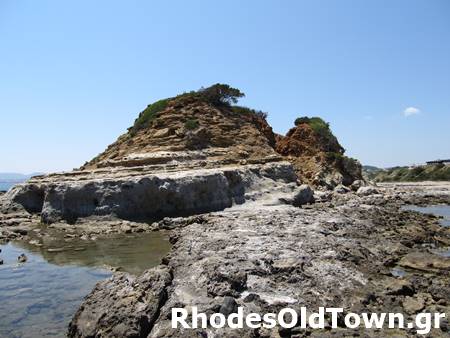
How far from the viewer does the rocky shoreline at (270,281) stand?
9.42 m

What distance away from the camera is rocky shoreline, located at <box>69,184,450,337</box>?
9.42m

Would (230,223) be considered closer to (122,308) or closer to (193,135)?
(122,308)

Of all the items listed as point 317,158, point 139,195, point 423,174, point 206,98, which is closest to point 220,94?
point 206,98

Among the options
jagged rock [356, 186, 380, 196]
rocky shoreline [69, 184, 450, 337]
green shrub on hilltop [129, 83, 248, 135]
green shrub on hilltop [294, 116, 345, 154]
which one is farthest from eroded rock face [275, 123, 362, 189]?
rocky shoreline [69, 184, 450, 337]

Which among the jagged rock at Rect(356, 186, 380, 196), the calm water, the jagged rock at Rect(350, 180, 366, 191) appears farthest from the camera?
the jagged rock at Rect(350, 180, 366, 191)

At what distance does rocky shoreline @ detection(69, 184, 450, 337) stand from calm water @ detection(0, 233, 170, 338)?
198 centimetres

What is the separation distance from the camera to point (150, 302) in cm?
993

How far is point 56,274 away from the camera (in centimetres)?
1662

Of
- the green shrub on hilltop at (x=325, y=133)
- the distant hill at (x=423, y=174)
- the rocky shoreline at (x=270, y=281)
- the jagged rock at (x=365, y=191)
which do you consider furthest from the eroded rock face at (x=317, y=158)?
the distant hill at (x=423, y=174)

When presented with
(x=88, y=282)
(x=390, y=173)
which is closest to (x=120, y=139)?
(x=88, y=282)

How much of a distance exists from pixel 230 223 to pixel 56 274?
830 centimetres

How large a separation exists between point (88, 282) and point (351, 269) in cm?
930

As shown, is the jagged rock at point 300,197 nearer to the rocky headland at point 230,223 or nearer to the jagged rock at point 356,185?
the rocky headland at point 230,223

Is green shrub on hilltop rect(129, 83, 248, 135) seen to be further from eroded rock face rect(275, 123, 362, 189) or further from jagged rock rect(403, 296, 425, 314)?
jagged rock rect(403, 296, 425, 314)
